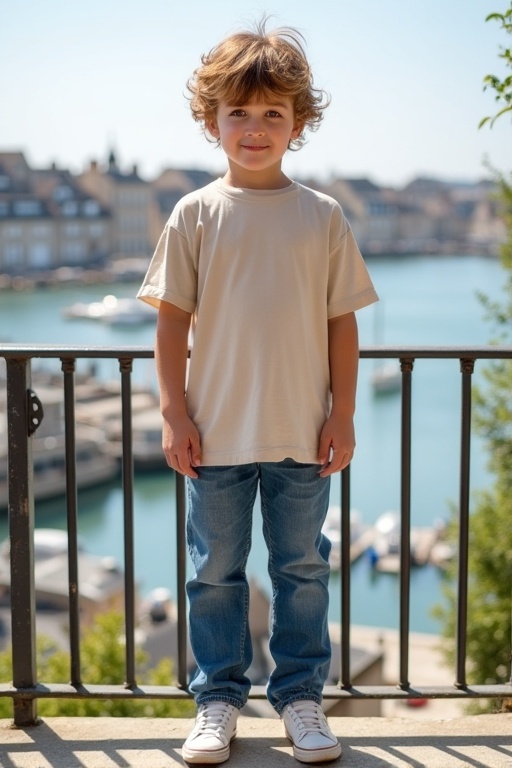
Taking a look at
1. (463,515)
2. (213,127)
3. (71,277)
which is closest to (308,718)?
(463,515)

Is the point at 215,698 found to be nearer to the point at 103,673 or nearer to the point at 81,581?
the point at 103,673

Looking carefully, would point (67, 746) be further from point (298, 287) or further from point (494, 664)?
point (494, 664)

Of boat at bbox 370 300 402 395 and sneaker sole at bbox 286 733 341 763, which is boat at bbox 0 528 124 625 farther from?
sneaker sole at bbox 286 733 341 763

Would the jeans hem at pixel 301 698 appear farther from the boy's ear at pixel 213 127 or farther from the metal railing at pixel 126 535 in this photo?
the boy's ear at pixel 213 127

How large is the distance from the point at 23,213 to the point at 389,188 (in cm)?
2004

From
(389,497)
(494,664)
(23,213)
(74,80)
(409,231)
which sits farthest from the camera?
(74,80)

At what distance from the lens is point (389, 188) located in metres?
49.4

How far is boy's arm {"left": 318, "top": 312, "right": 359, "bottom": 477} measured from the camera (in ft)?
5.24

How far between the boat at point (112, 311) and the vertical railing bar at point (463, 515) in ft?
124

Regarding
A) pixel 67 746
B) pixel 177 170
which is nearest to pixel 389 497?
pixel 177 170

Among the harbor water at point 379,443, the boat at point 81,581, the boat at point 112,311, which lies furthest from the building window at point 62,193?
the boat at point 81,581

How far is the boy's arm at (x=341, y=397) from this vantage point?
1.60 metres

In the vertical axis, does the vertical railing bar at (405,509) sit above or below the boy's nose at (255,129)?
below

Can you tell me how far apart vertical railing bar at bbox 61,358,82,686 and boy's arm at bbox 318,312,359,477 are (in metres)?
0.51
